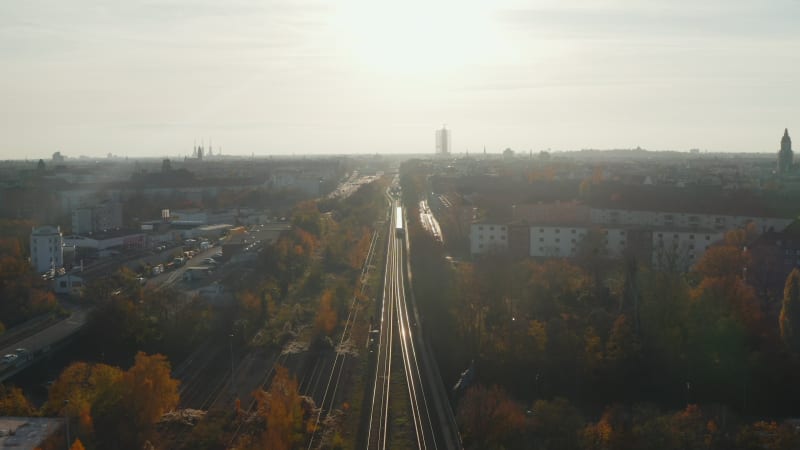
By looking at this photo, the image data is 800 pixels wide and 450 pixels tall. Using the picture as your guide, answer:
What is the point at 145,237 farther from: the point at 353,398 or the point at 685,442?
the point at 685,442

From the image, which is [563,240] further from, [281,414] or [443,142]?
[443,142]

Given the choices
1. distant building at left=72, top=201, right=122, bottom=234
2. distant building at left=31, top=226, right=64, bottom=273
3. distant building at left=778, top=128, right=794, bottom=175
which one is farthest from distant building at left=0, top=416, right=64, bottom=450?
distant building at left=778, top=128, right=794, bottom=175

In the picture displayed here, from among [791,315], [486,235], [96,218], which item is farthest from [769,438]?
[96,218]

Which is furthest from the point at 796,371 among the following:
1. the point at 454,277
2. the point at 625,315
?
the point at 454,277

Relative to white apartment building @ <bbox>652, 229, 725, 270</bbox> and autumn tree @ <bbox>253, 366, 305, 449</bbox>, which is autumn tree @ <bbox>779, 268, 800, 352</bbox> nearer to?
white apartment building @ <bbox>652, 229, 725, 270</bbox>

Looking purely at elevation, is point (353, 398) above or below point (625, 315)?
below

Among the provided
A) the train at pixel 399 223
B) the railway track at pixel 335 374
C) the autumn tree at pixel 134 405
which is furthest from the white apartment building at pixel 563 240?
the autumn tree at pixel 134 405
